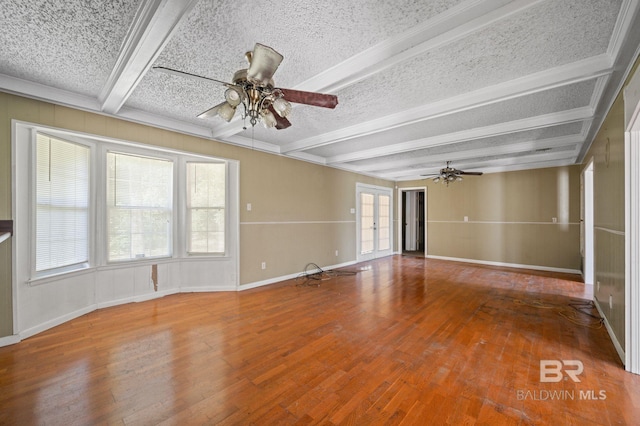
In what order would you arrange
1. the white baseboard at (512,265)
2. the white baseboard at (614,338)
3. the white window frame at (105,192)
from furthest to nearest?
the white baseboard at (512,265), the white window frame at (105,192), the white baseboard at (614,338)

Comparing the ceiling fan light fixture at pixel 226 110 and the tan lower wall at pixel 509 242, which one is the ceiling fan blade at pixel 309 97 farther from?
the tan lower wall at pixel 509 242

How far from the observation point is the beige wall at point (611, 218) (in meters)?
2.32

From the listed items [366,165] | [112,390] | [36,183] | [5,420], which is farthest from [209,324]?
[366,165]

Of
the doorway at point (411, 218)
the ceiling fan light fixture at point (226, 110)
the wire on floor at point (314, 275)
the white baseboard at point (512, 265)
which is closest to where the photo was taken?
the ceiling fan light fixture at point (226, 110)

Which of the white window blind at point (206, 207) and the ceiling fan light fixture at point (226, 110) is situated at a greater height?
the ceiling fan light fixture at point (226, 110)

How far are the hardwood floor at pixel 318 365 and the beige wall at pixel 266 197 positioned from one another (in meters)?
1.01

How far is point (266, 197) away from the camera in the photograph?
4.84 m

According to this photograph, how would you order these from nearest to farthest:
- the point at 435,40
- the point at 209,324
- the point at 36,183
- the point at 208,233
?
the point at 435,40 → the point at 36,183 → the point at 209,324 → the point at 208,233

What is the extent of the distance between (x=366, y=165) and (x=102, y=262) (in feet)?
17.8

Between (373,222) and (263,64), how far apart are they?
6.44 m

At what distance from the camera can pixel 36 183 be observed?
276cm

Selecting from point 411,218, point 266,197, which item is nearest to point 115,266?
point 266,197

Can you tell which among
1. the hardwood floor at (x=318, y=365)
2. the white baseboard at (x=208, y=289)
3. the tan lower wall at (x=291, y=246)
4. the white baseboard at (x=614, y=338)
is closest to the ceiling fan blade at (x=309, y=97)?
the hardwood floor at (x=318, y=365)

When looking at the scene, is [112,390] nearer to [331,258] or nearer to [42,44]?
[42,44]
